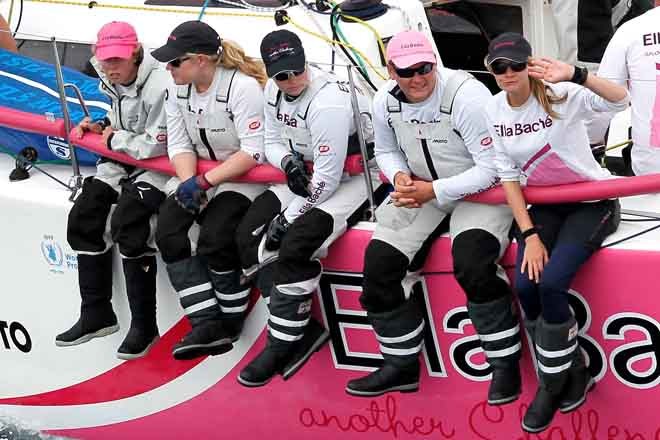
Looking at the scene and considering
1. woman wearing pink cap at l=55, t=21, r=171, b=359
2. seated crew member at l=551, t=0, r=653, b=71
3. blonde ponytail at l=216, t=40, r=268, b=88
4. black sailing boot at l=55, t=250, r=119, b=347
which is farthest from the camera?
seated crew member at l=551, t=0, r=653, b=71

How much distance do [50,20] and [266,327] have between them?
175 centimetres

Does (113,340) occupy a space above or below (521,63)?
below

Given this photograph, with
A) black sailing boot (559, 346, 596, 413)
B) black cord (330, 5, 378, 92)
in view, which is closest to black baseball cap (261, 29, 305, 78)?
black cord (330, 5, 378, 92)

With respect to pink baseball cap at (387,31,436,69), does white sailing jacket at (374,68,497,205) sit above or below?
below

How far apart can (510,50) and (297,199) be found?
100 centimetres

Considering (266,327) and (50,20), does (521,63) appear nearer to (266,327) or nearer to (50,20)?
(266,327)

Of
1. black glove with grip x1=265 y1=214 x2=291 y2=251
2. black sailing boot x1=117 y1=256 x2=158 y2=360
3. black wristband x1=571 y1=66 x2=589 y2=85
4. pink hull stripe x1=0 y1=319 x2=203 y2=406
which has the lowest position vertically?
pink hull stripe x1=0 y1=319 x2=203 y2=406

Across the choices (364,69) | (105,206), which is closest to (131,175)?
(105,206)

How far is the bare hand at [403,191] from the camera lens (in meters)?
3.94

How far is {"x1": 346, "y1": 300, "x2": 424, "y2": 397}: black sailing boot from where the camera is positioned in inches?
161

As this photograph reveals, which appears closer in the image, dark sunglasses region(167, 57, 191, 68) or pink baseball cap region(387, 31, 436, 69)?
pink baseball cap region(387, 31, 436, 69)

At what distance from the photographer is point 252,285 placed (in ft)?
14.6

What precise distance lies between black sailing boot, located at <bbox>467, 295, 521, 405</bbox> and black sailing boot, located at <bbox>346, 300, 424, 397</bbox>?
241mm

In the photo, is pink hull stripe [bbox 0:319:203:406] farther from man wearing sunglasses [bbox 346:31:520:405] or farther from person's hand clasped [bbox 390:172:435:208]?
person's hand clasped [bbox 390:172:435:208]
